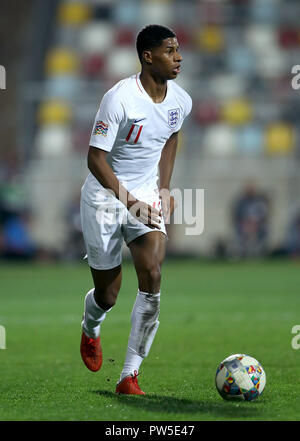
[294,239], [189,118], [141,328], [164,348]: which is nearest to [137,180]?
[141,328]

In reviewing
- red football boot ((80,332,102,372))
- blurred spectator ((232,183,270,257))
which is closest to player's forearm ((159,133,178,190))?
red football boot ((80,332,102,372))

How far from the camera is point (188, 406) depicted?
5.62 m

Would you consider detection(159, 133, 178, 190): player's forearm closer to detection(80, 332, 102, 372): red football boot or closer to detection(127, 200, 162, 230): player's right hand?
detection(127, 200, 162, 230): player's right hand

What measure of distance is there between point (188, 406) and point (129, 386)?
0.61 metres

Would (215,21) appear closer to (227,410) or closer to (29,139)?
(29,139)

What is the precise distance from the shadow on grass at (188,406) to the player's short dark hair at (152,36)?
228 cm

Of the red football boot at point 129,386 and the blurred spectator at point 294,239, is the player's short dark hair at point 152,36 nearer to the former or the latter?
the red football boot at point 129,386

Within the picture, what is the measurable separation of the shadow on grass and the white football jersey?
1426 mm

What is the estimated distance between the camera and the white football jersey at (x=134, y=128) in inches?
239

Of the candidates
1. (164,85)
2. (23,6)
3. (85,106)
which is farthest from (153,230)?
(23,6)

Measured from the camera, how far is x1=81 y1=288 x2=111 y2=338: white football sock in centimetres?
685

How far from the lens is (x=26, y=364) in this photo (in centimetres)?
775

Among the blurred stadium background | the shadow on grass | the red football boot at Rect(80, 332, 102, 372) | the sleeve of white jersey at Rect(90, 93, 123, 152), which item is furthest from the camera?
the blurred stadium background
